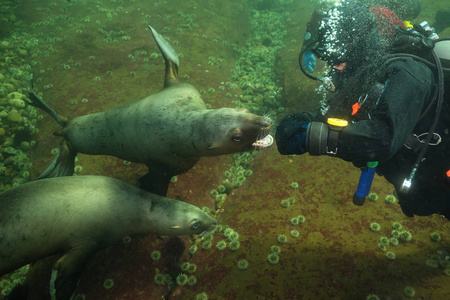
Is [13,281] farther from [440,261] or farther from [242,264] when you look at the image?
[440,261]

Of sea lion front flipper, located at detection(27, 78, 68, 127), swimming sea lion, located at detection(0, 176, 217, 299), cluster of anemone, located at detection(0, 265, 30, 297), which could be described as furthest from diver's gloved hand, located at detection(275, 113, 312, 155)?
sea lion front flipper, located at detection(27, 78, 68, 127)

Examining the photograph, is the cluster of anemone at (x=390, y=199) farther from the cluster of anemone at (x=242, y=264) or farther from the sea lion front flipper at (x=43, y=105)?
the sea lion front flipper at (x=43, y=105)

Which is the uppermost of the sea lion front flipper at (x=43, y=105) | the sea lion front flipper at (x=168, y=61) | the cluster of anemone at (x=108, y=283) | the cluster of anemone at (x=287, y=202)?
the sea lion front flipper at (x=168, y=61)

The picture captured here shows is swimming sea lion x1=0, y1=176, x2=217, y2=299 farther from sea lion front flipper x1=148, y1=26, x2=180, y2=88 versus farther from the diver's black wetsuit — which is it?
the diver's black wetsuit

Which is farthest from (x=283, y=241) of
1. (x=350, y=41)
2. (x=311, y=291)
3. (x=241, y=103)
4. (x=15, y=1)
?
(x=15, y=1)

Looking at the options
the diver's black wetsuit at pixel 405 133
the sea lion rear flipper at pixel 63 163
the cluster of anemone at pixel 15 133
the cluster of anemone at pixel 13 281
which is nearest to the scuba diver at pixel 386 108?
the diver's black wetsuit at pixel 405 133

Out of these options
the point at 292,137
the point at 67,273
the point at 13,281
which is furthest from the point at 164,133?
the point at 13,281

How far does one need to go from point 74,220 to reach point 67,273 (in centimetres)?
84

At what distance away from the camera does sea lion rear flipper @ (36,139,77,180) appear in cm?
495

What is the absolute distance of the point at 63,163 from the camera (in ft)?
17.0

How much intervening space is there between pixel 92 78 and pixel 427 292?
997cm

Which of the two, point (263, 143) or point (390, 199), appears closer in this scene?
point (263, 143)

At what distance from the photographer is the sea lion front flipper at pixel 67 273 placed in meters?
3.37

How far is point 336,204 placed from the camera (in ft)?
14.1
